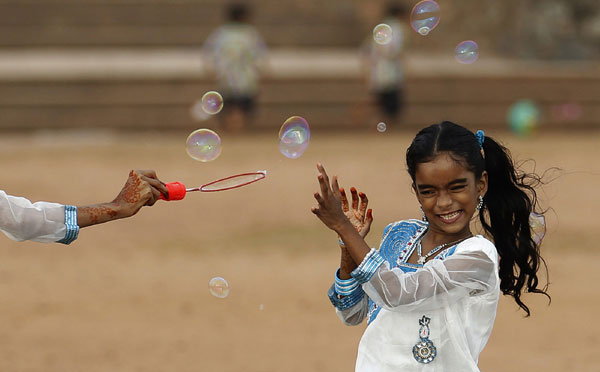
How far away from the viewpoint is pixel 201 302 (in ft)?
23.0

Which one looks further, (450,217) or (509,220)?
(509,220)

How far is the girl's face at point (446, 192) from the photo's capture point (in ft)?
10.3

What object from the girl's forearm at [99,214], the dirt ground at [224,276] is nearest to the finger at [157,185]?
the girl's forearm at [99,214]

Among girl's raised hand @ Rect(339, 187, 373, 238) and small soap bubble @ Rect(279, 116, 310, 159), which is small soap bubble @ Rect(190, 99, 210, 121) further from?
girl's raised hand @ Rect(339, 187, 373, 238)

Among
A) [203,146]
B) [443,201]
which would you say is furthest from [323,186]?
[203,146]

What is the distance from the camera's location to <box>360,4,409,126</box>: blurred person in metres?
15.6

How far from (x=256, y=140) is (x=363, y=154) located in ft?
6.72

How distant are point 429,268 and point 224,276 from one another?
4.69 metres

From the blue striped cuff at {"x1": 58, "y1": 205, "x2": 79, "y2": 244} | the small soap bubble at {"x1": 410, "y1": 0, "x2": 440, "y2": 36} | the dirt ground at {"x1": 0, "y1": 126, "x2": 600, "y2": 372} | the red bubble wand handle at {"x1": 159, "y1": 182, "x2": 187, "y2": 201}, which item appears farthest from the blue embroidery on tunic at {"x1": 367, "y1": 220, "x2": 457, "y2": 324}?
the small soap bubble at {"x1": 410, "y1": 0, "x2": 440, "y2": 36}

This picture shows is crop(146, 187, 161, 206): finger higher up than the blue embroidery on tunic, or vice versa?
crop(146, 187, 161, 206): finger

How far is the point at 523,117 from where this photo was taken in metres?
16.1

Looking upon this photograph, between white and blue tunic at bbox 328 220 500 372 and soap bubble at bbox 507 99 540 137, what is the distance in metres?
12.9

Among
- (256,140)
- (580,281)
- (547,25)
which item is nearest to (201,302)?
(580,281)

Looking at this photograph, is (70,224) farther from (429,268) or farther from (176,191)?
(429,268)
